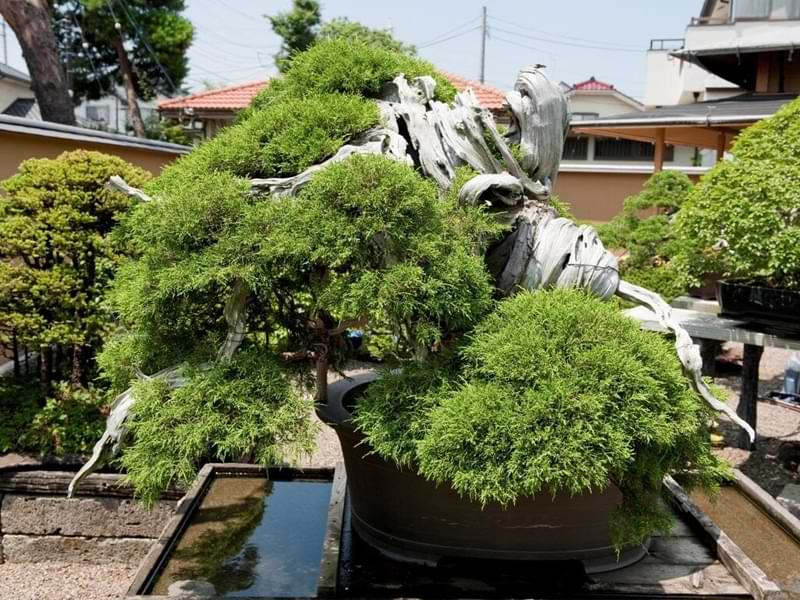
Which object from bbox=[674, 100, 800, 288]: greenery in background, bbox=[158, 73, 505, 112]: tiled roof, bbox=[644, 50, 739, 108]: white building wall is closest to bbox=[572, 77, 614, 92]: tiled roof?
bbox=[644, 50, 739, 108]: white building wall

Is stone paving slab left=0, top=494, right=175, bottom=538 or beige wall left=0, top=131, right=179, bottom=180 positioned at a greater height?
beige wall left=0, top=131, right=179, bottom=180

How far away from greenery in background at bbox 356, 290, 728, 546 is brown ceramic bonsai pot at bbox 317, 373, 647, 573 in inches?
8.4

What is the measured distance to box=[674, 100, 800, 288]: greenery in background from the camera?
3895mm

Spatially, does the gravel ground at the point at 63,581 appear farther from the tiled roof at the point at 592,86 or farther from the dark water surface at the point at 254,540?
the tiled roof at the point at 592,86

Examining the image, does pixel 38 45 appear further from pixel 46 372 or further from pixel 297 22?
pixel 297 22

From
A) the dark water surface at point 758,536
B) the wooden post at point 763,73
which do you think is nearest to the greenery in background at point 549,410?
the dark water surface at point 758,536

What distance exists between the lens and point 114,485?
12.3ft

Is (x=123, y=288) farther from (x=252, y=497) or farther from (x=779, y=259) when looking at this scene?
(x=779, y=259)

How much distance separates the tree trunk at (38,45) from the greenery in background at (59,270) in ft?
18.1

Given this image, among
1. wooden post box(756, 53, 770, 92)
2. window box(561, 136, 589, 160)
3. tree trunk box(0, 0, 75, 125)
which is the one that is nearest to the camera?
tree trunk box(0, 0, 75, 125)

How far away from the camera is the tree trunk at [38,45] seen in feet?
29.0

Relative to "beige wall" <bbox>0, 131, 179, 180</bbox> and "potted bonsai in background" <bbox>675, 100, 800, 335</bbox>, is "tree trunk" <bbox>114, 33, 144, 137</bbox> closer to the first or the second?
"beige wall" <bbox>0, 131, 179, 180</bbox>

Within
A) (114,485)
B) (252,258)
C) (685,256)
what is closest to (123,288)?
(252,258)

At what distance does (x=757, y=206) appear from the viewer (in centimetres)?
392
